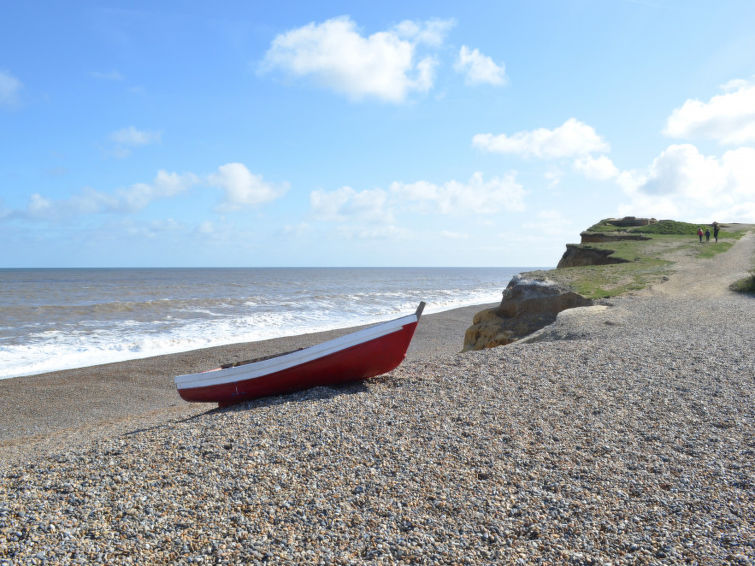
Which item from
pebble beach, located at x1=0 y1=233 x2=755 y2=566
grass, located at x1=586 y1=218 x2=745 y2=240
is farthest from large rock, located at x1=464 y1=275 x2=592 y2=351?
grass, located at x1=586 y1=218 x2=745 y2=240

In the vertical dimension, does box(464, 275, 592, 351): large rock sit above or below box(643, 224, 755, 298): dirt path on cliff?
below

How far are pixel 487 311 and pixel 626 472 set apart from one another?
11415 millimetres

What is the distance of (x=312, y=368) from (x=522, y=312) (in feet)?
29.3

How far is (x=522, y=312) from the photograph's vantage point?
608 inches

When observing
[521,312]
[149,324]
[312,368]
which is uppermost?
[521,312]

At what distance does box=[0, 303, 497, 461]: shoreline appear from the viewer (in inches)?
367

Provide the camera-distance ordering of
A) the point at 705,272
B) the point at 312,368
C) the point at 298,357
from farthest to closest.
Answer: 1. the point at 705,272
2. the point at 312,368
3. the point at 298,357

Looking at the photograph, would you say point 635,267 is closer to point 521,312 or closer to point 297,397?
point 521,312

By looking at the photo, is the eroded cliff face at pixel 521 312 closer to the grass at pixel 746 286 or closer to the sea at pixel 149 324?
the grass at pixel 746 286

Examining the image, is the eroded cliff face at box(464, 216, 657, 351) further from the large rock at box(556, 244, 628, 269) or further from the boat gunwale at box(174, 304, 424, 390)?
the large rock at box(556, 244, 628, 269)

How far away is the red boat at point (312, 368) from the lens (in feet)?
27.7

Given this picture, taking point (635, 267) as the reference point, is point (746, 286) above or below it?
below

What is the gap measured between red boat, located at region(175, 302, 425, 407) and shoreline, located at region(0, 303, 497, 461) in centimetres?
135

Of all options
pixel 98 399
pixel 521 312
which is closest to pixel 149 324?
pixel 98 399
